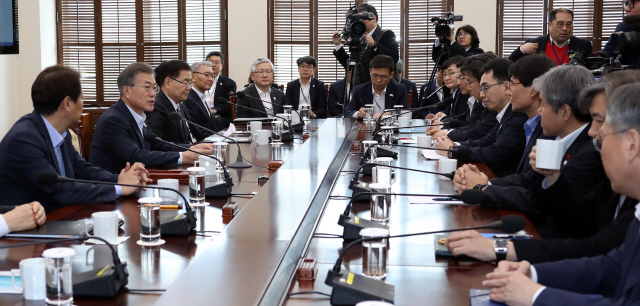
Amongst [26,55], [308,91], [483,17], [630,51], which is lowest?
[308,91]

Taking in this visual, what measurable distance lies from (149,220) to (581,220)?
138 cm

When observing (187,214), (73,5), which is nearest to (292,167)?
(187,214)

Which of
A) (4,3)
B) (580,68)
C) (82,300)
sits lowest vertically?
(82,300)

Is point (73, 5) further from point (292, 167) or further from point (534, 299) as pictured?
point (534, 299)

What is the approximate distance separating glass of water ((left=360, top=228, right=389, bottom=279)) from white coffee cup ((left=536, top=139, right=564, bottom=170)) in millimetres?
674

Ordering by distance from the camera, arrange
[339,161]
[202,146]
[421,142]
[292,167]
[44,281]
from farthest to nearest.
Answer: [421,142]
[202,146]
[339,161]
[292,167]
[44,281]

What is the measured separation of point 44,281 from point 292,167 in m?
1.70

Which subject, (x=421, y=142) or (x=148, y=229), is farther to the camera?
(x=421, y=142)

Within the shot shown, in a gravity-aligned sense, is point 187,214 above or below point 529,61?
below

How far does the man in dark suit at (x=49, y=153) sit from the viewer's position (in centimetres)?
243

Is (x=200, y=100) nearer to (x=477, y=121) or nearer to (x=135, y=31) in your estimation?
(x=477, y=121)

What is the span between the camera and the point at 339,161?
332cm

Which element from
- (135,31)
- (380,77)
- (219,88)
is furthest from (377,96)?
Answer: (135,31)

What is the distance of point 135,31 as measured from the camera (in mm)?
8188
